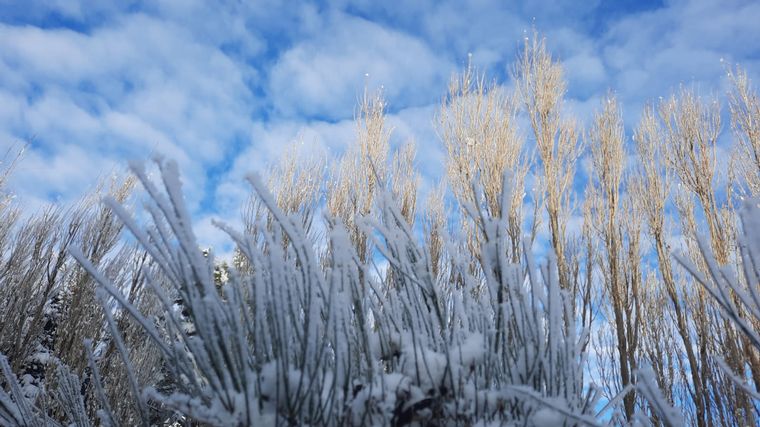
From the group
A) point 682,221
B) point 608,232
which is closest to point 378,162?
point 608,232

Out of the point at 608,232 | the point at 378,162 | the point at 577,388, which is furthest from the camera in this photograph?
the point at 378,162

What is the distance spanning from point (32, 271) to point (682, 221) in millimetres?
8970

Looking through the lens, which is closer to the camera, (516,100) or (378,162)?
(516,100)

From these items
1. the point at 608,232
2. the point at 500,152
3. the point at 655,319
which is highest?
the point at 500,152

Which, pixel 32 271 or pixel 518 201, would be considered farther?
pixel 518 201

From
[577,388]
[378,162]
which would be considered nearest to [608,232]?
[378,162]

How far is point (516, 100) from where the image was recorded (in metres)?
7.64

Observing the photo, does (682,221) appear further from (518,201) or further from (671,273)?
(518,201)

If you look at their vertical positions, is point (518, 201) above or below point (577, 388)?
above

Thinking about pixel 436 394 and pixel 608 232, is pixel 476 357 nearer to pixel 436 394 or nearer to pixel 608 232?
pixel 436 394

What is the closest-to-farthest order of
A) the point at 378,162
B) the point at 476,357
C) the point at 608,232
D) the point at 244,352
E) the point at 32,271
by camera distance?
the point at 244,352, the point at 476,357, the point at 32,271, the point at 608,232, the point at 378,162

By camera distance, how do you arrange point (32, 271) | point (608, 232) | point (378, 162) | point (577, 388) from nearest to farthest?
point (577, 388) → point (32, 271) → point (608, 232) → point (378, 162)

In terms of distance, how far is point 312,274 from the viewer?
0.93 meters

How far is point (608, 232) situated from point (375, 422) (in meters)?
7.01
